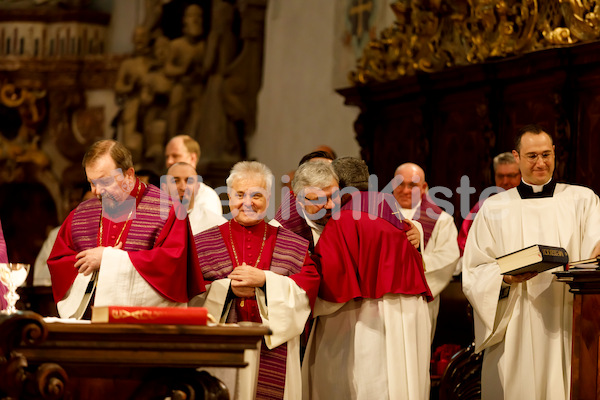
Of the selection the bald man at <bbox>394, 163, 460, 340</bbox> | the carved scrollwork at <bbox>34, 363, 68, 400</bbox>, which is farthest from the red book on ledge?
the bald man at <bbox>394, 163, 460, 340</bbox>

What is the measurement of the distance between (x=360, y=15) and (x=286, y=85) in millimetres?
1848

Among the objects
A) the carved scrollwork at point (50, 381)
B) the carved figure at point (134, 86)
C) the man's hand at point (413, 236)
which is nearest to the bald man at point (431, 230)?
the man's hand at point (413, 236)

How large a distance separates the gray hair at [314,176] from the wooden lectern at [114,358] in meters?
1.64

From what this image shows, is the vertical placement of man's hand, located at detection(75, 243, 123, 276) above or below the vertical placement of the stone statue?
below

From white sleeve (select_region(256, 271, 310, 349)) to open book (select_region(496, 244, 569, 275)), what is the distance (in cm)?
121

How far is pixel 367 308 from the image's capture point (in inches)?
226

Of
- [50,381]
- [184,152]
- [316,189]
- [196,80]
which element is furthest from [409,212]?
[196,80]

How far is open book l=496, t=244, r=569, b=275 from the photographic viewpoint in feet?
17.9

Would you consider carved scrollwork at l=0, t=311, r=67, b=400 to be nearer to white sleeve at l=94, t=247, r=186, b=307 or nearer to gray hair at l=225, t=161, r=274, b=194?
white sleeve at l=94, t=247, r=186, b=307

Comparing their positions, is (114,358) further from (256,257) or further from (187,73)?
(187,73)

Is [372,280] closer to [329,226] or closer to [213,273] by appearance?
[329,226]

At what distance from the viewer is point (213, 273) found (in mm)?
5496

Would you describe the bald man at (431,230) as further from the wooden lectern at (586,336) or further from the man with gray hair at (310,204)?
the wooden lectern at (586,336)

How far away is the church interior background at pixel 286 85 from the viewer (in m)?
9.32
